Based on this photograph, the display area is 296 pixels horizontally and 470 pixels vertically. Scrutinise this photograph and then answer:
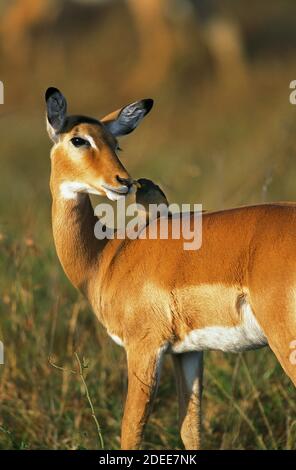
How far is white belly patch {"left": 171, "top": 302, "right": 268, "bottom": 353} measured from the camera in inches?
163

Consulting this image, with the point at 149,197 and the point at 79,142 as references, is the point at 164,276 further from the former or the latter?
the point at 79,142

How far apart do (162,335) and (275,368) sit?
131 cm

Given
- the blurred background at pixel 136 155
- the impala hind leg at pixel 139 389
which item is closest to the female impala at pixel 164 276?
the impala hind leg at pixel 139 389

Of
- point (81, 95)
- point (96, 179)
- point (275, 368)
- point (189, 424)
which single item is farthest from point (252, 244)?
point (81, 95)

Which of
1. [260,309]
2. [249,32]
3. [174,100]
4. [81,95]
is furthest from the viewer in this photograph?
[249,32]

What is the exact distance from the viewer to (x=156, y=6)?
24.0 m

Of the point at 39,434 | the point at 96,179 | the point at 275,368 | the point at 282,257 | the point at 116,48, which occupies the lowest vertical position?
the point at 39,434

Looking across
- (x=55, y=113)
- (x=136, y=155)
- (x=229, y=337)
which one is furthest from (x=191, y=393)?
(x=136, y=155)

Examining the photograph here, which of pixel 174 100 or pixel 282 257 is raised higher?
pixel 174 100

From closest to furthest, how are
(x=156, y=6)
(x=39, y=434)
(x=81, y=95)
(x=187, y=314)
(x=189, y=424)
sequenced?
(x=187, y=314)
(x=189, y=424)
(x=39, y=434)
(x=81, y=95)
(x=156, y=6)

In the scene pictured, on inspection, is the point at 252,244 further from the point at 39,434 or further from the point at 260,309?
the point at 39,434

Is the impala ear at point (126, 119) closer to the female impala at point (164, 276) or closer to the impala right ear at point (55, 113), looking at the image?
the female impala at point (164, 276)

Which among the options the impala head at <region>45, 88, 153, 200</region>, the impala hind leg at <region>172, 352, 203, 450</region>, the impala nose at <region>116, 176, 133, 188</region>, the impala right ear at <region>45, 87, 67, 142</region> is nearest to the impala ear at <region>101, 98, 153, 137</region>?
the impala head at <region>45, 88, 153, 200</region>

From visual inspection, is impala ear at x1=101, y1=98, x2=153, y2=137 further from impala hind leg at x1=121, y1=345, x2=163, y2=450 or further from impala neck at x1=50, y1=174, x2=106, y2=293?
impala hind leg at x1=121, y1=345, x2=163, y2=450
